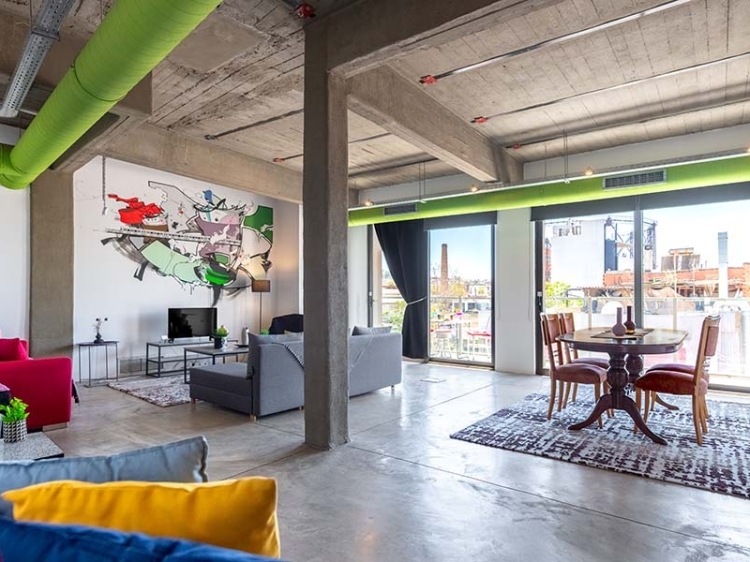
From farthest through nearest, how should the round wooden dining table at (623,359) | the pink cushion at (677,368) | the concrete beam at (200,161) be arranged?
the concrete beam at (200,161), the pink cushion at (677,368), the round wooden dining table at (623,359)

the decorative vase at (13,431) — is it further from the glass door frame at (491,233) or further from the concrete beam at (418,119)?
the glass door frame at (491,233)

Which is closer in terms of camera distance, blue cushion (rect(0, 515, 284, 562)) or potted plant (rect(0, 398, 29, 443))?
blue cushion (rect(0, 515, 284, 562))

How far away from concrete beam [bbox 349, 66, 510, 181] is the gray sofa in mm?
2354

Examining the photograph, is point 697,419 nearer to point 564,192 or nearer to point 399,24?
point 564,192

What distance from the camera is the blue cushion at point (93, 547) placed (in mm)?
697

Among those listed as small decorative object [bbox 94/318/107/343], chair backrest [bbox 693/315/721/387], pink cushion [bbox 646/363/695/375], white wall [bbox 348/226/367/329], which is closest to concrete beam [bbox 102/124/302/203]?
white wall [bbox 348/226/367/329]

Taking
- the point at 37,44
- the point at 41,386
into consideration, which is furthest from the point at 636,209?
the point at 41,386

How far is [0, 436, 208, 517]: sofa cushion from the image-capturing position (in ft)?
3.46

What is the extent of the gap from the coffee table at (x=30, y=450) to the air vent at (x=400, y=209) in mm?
5801

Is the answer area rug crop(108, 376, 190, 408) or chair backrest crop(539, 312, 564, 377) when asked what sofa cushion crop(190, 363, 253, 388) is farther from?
chair backrest crop(539, 312, 564, 377)

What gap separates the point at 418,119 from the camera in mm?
4777

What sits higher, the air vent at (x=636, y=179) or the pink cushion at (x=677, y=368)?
the air vent at (x=636, y=179)

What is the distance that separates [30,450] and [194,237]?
5546 millimetres

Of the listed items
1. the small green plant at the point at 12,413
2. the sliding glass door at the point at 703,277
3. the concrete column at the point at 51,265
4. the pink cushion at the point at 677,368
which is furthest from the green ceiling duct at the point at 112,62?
the sliding glass door at the point at 703,277
